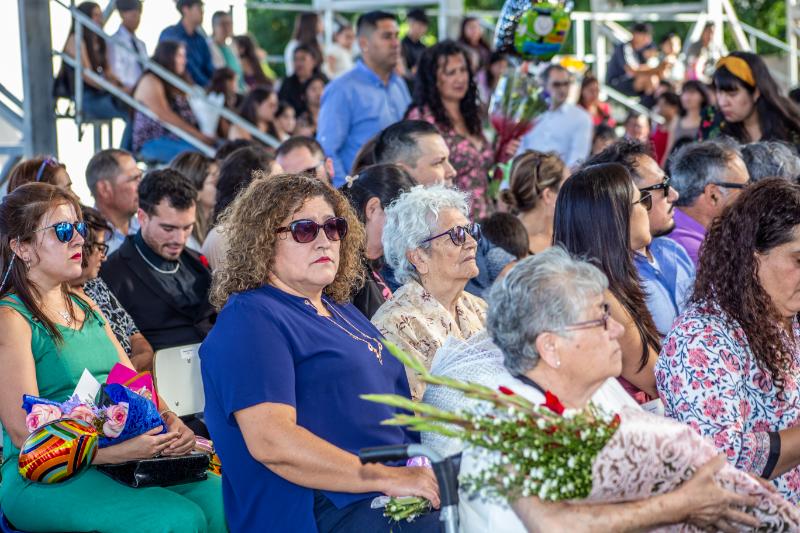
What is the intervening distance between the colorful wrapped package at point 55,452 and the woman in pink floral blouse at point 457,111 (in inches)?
146

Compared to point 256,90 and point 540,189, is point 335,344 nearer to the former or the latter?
point 540,189

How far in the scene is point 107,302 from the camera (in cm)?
487

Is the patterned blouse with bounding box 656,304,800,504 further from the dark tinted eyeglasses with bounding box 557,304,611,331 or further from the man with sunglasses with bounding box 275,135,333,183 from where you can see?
the man with sunglasses with bounding box 275,135,333,183

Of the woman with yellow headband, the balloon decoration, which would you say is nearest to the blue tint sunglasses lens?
the balloon decoration

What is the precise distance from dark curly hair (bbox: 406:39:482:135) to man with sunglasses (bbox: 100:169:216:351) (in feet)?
6.49

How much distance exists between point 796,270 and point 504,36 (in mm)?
4069

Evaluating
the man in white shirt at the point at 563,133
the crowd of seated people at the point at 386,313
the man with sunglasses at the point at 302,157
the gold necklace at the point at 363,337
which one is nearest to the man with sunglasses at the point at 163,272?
the crowd of seated people at the point at 386,313

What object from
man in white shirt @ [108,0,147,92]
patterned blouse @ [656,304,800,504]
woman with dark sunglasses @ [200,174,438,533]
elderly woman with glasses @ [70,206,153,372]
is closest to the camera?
woman with dark sunglasses @ [200,174,438,533]

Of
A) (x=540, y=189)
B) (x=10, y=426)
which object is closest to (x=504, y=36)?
(x=540, y=189)

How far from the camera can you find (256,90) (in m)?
9.65

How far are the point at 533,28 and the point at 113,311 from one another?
11.6 feet

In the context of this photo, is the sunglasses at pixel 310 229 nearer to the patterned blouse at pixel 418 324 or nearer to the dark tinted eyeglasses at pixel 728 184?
the patterned blouse at pixel 418 324

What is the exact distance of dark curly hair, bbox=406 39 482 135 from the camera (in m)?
6.92

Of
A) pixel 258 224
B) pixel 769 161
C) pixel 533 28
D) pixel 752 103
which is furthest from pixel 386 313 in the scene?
pixel 752 103
